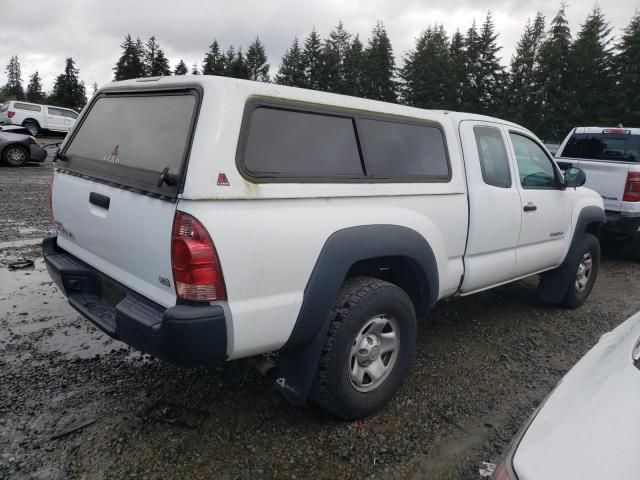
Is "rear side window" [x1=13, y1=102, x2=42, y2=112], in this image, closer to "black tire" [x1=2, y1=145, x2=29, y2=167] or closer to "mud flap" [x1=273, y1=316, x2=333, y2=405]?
"black tire" [x1=2, y1=145, x2=29, y2=167]

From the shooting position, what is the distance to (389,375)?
3.03 m

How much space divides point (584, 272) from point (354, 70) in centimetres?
6758

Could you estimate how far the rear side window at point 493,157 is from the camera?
12.3ft

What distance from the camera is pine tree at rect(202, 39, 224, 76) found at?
74125 mm

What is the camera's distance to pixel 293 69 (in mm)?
70938

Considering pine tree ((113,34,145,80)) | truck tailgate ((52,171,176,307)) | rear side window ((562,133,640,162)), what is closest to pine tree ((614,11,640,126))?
rear side window ((562,133,640,162))

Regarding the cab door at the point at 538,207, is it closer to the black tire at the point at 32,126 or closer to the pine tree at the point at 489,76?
the black tire at the point at 32,126

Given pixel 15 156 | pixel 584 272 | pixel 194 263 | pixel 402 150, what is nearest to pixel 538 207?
pixel 584 272

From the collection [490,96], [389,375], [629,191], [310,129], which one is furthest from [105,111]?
[490,96]

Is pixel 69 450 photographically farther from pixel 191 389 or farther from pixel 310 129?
pixel 310 129

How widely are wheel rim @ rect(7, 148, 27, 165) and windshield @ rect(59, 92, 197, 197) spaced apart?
1376cm

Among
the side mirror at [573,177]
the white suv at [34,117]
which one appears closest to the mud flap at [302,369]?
the side mirror at [573,177]

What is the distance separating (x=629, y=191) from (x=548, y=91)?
42.8 metres

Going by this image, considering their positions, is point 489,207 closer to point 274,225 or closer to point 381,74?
point 274,225
